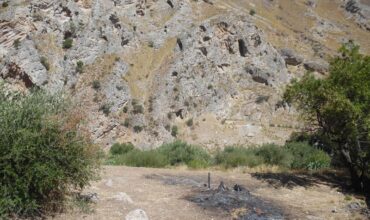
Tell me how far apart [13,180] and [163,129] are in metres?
34.1

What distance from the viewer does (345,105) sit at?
1406cm

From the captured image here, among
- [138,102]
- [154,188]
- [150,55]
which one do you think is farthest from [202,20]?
[154,188]

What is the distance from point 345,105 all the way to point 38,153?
10251mm

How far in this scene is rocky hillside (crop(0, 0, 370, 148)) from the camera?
4216 cm

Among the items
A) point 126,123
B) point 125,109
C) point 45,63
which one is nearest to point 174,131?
point 126,123

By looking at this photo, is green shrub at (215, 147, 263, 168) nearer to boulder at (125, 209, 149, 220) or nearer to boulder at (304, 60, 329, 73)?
boulder at (125, 209, 149, 220)

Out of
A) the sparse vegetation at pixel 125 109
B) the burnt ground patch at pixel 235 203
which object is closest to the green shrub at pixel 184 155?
the burnt ground patch at pixel 235 203

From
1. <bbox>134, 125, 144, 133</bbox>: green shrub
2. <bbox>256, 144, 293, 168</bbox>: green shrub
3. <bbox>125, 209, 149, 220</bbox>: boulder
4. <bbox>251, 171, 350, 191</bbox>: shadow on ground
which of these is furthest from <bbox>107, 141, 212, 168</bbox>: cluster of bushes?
<bbox>134, 125, 144, 133</bbox>: green shrub

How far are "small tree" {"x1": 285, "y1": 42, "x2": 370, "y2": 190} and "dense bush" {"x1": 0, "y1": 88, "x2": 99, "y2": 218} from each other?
8941 mm

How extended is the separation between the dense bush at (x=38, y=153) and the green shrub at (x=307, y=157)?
15351mm

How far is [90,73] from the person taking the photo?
44031mm

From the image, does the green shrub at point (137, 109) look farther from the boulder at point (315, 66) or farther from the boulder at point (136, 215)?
the boulder at point (136, 215)

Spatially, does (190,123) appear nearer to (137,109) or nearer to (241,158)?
(137,109)

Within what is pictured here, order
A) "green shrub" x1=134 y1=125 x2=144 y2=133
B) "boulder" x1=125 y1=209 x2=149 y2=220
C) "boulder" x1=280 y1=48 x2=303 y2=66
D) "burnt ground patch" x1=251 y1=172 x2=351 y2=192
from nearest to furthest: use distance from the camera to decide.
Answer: "boulder" x1=125 y1=209 x2=149 y2=220 → "burnt ground patch" x1=251 y1=172 x2=351 y2=192 → "green shrub" x1=134 y1=125 x2=144 y2=133 → "boulder" x1=280 y1=48 x2=303 y2=66
